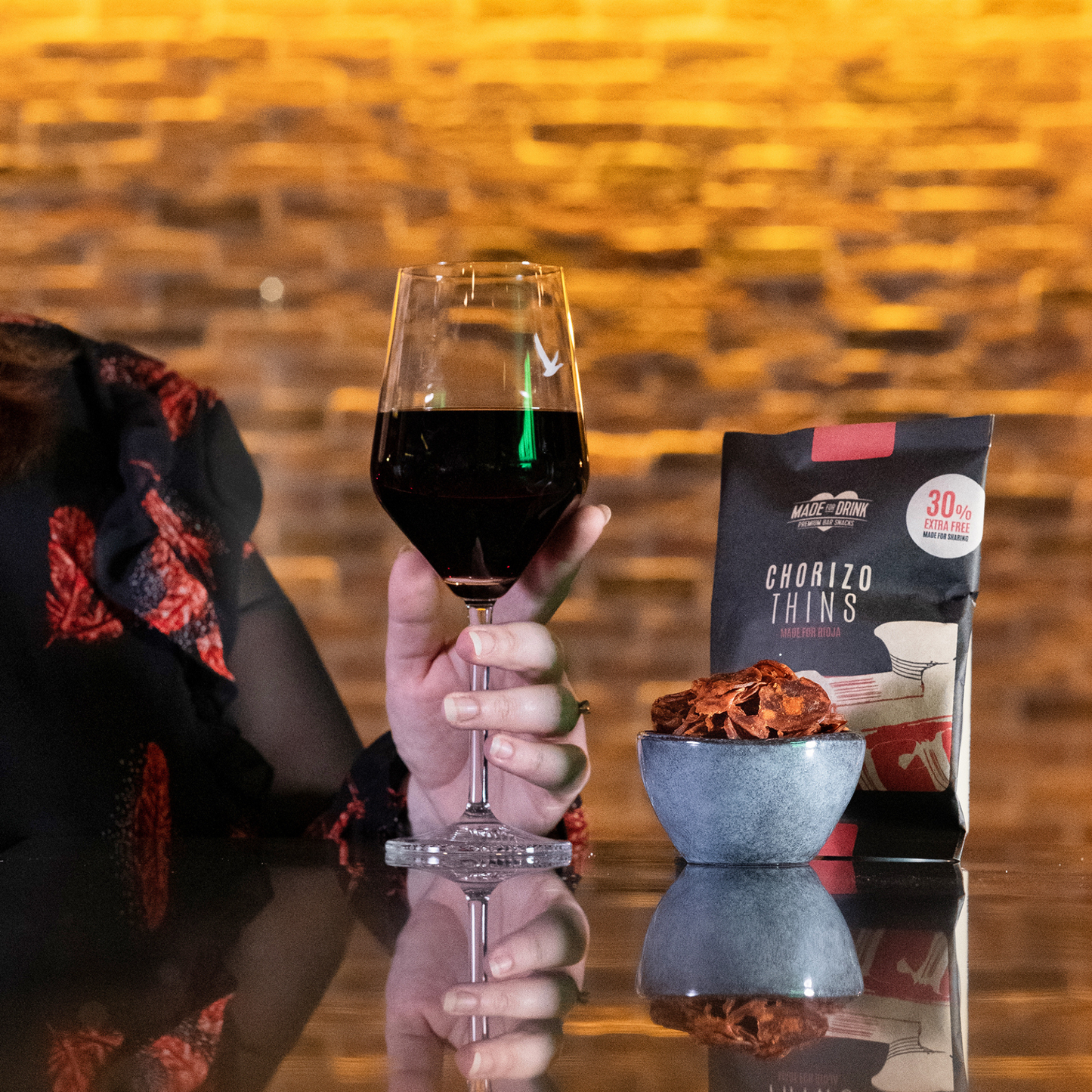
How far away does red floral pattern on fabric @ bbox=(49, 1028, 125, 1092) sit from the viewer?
0.93ft

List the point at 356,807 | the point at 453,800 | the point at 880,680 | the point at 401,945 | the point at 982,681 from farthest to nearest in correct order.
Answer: the point at 982,681
the point at 356,807
the point at 453,800
the point at 880,680
the point at 401,945

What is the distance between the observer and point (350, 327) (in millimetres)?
2320

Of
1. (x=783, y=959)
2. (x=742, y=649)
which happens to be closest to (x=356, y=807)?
(x=742, y=649)

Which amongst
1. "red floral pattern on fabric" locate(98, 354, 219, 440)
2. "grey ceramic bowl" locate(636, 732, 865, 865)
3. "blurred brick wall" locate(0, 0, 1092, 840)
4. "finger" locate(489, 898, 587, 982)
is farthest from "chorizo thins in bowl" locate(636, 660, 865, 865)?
"blurred brick wall" locate(0, 0, 1092, 840)

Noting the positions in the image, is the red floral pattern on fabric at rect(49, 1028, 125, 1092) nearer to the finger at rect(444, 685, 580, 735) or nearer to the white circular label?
the finger at rect(444, 685, 580, 735)

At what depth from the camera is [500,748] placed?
2.07ft

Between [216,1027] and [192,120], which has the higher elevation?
[192,120]

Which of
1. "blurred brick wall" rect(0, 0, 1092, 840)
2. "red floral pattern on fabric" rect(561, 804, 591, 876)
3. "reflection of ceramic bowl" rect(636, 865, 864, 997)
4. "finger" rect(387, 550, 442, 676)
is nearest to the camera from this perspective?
"reflection of ceramic bowl" rect(636, 865, 864, 997)

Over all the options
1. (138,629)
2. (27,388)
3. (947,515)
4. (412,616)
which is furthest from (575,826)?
(27,388)

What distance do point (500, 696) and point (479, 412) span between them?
0.14 metres

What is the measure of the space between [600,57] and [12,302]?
45.5 inches

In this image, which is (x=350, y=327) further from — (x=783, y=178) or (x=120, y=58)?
(x=783, y=178)

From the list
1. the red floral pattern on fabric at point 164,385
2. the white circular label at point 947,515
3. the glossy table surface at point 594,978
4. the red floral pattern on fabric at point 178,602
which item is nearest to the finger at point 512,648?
the glossy table surface at point 594,978

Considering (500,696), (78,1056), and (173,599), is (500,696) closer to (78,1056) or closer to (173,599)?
(78,1056)
